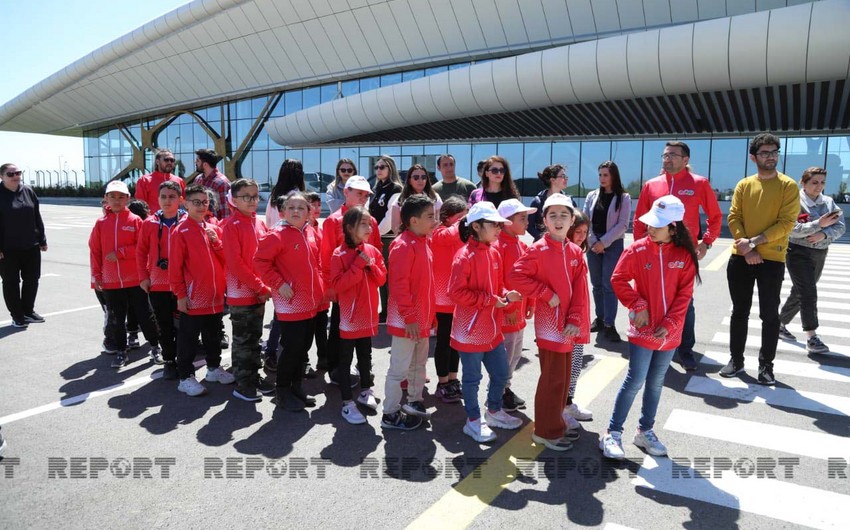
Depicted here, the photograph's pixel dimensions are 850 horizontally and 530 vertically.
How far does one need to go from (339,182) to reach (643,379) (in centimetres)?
481

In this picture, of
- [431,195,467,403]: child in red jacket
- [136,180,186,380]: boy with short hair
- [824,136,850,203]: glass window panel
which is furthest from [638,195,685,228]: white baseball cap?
[824,136,850,203]: glass window panel

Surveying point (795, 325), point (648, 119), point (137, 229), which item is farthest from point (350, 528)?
point (648, 119)

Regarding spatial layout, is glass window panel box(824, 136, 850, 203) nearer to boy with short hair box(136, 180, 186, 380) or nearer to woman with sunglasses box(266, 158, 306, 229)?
woman with sunglasses box(266, 158, 306, 229)

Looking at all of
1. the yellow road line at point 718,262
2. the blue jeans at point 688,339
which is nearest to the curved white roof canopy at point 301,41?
the yellow road line at point 718,262

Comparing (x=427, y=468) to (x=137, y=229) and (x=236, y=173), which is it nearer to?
(x=137, y=229)

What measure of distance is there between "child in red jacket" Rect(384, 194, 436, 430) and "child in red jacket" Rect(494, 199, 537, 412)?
58 cm

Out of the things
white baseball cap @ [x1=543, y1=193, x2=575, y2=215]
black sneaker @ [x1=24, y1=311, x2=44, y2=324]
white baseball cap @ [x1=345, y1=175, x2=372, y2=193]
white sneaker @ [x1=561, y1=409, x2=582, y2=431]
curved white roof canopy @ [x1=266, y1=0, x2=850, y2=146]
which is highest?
curved white roof canopy @ [x1=266, y1=0, x2=850, y2=146]

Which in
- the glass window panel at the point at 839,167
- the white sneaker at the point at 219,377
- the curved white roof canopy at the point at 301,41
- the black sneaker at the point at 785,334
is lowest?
the white sneaker at the point at 219,377

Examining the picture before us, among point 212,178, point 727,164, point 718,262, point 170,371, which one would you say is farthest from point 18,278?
point 727,164

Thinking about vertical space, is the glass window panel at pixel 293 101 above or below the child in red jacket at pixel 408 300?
above

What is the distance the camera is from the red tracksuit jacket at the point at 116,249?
5641 mm

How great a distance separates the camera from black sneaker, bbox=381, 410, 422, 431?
3979 mm

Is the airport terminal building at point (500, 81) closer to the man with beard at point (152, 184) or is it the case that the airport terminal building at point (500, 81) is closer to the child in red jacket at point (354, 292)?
the man with beard at point (152, 184)

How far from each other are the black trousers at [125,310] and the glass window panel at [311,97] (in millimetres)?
32675
